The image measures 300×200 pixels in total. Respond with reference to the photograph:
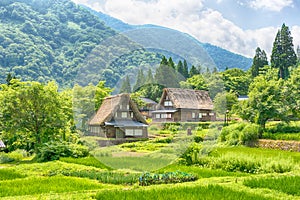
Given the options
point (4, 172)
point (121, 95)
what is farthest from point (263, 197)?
point (4, 172)

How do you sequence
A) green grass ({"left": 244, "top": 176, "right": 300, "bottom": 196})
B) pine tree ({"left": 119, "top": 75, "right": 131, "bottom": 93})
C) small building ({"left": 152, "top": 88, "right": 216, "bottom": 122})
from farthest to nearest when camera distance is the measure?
pine tree ({"left": 119, "top": 75, "right": 131, "bottom": 93})
green grass ({"left": 244, "top": 176, "right": 300, "bottom": 196})
small building ({"left": 152, "top": 88, "right": 216, "bottom": 122})

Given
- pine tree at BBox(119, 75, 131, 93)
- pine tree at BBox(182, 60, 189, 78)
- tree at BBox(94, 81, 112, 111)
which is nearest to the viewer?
pine tree at BBox(182, 60, 189, 78)

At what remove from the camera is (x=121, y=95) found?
791 cm

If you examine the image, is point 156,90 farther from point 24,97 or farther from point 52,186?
point 24,97

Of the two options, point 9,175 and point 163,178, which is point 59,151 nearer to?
point 9,175

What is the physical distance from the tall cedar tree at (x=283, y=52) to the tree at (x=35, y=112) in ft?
111

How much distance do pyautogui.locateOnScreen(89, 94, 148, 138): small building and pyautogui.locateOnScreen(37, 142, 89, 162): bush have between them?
9019mm

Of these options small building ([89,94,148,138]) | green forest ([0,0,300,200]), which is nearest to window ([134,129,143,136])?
small building ([89,94,148,138])

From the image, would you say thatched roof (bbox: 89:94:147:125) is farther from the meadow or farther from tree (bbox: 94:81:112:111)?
the meadow

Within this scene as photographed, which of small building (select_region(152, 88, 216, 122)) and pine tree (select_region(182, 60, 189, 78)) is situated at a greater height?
pine tree (select_region(182, 60, 189, 78))

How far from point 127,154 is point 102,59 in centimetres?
212

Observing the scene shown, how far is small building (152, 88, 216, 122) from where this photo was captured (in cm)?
698

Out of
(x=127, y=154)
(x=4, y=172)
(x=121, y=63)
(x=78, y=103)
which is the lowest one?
(x=4, y=172)

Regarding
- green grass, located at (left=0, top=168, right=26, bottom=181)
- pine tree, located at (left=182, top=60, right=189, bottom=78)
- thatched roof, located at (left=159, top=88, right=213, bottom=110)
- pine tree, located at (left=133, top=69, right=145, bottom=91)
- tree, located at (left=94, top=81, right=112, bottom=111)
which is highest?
pine tree, located at (left=182, top=60, right=189, bottom=78)
